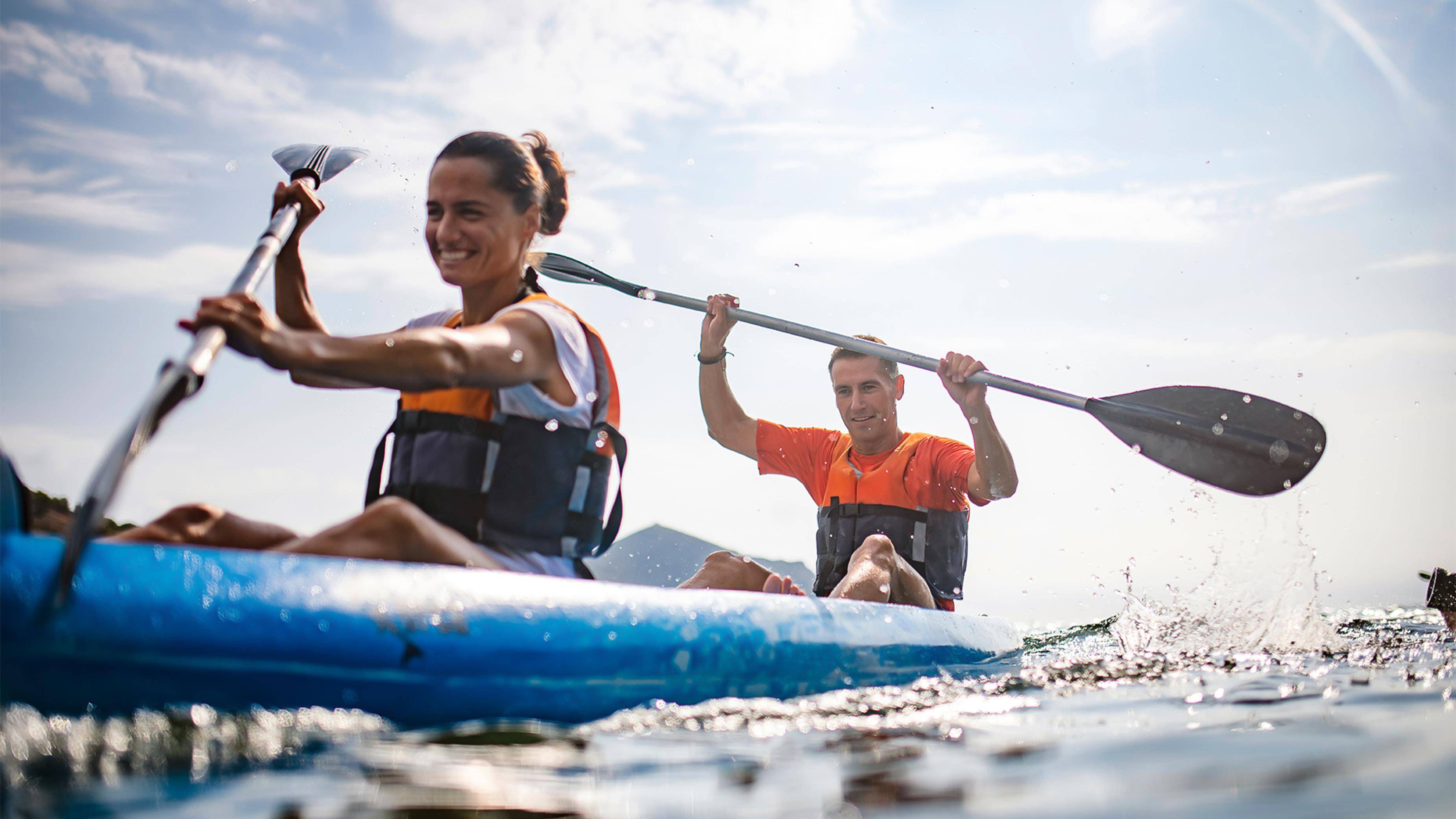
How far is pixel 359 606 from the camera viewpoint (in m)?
1.61

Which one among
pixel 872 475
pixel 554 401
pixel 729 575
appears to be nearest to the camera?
pixel 554 401

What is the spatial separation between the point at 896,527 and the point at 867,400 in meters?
0.67

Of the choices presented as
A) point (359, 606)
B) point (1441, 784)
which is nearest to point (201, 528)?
point (359, 606)

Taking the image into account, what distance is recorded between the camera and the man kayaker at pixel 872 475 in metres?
3.35

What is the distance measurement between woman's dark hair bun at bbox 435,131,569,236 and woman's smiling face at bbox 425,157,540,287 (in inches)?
0.6

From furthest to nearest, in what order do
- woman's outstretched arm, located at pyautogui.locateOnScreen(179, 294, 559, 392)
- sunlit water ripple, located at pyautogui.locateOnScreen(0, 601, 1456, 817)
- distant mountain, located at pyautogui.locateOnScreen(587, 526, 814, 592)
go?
1. distant mountain, located at pyautogui.locateOnScreen(587, 526, 814, 592)
2. woman's outstretched arm, located at pyautogui.locateOnScreen(179, 294, 559, 392)
3. sunlit water ripple, located at pyautogui.locateOnScreen(0, 601, 1456, 817)

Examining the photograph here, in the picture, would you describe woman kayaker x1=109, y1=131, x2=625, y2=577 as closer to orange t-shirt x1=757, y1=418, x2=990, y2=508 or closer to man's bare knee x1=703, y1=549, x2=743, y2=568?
man's bare knee x1=703, y1=549, x2=743, y2=568

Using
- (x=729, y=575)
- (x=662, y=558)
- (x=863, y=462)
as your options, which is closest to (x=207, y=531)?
(x=729, y=575)

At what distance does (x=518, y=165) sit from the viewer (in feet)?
7.75

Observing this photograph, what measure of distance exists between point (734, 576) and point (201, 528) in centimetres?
163

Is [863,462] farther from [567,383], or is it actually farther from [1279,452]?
[567,383]

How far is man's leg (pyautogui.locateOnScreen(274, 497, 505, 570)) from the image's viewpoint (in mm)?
1823

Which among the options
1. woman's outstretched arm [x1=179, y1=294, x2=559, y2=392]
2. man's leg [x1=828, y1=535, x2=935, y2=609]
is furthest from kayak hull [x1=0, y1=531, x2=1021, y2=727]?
man's leg [x1=828, y1=535, x2=935, y2=609]

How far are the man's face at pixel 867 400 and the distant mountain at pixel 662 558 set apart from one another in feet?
8.81
